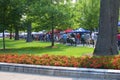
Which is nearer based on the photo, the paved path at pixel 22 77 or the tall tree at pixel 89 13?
the paved path at pixel 22 77

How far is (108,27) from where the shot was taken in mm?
15727

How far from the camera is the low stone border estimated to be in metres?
10.4

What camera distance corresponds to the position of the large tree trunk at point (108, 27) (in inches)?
614

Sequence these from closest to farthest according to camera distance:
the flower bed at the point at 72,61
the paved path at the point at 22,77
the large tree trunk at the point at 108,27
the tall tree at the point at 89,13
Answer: the paved path at the point at 22,77
the flower bed at the point at 72,61
the large tree trunk at the point at 108,27
the tall tree at the point at 89,13

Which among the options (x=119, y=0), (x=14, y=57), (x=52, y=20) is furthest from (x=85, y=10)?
(x=14, y=57)

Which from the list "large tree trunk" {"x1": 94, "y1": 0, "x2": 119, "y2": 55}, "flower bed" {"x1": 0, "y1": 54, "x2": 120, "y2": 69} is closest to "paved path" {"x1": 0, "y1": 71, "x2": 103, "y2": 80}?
"flower bed" {"x1": 0, "y1": 54, "x2": 120, "y2": 69}

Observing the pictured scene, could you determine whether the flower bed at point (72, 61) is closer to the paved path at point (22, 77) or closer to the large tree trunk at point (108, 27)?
the paved path at point (22, 77)

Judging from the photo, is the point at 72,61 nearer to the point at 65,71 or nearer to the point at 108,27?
the point at 65,71

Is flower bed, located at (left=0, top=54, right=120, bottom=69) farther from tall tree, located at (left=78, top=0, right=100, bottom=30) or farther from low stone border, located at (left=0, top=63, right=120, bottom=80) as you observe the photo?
tall tree, located at (left=78, top=0, right=100, bottom=30)

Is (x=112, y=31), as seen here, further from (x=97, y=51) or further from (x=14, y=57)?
(x=14, y=57)

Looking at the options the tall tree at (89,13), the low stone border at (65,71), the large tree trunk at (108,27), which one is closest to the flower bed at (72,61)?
the low stone border at (65,71)

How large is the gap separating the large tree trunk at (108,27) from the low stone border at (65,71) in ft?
15.8

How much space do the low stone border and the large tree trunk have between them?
4.80 meters

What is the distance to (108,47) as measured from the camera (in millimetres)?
15609
